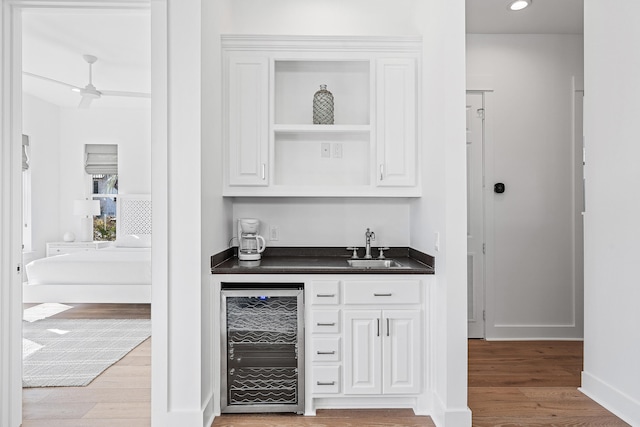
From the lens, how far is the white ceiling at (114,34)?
350 centimetres

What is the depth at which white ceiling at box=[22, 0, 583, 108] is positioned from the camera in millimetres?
3502

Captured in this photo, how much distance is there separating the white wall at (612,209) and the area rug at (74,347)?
349cm

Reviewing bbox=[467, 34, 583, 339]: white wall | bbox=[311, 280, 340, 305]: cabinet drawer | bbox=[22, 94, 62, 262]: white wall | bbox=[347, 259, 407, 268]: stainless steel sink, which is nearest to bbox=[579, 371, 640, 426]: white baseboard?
bbox=[467, 34, 583, 339]: white wall

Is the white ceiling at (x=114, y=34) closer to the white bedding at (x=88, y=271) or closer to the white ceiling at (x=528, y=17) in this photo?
the white ceiling at (x=528, y=17)

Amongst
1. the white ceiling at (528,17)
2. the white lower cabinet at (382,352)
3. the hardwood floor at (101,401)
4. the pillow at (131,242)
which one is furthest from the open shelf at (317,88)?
the pillow at (131,242)

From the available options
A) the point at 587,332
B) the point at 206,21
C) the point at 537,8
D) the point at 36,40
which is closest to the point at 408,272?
the point at 587,332

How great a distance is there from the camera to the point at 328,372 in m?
2.59

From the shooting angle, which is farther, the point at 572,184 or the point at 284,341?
the point at 572,184

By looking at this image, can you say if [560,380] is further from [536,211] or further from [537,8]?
[537,8]

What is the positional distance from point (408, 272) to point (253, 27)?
2.21 m

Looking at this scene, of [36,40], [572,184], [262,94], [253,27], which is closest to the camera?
[262,94]

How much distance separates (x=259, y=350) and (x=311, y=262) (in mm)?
680

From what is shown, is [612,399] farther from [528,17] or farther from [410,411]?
[528,17]

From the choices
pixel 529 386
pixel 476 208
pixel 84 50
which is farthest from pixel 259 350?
pixel 84 50
